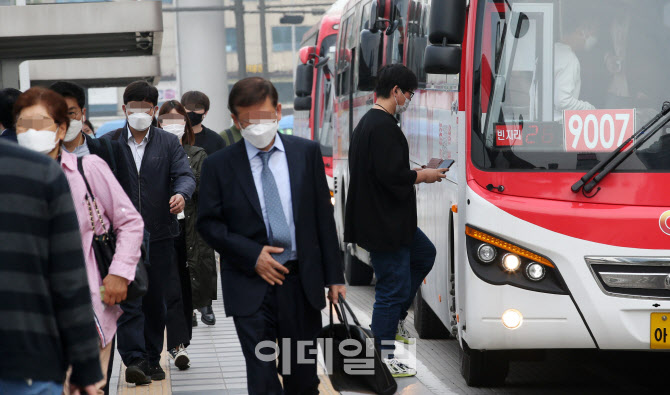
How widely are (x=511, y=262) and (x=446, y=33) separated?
1.31 meters

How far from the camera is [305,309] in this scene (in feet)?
16.3

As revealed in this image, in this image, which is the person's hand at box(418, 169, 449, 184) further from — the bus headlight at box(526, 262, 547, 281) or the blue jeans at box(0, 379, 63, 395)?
the blue jeans at box(0, 379, 63, 395)

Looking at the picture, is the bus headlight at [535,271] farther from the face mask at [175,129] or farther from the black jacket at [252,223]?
the face mask at [175,129]

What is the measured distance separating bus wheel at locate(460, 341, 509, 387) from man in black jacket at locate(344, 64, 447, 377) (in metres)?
0.52

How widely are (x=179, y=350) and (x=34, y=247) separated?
186 inches

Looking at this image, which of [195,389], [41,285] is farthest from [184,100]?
[41,285]

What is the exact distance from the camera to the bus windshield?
636 cm

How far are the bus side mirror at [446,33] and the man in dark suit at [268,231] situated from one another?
5.58 ft

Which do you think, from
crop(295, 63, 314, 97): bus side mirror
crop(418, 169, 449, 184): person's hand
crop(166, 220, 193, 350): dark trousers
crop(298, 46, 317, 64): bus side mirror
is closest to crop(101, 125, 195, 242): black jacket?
crop(166, 220, 193, 350): dark trousers

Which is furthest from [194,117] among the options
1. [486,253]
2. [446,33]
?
[486,253]

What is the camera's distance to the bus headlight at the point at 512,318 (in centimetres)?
625

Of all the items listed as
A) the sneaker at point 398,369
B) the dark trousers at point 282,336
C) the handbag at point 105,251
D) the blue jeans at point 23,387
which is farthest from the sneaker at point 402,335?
the blue jeans at point 23,387

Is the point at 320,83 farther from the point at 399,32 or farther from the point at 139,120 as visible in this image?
the point at 139,120

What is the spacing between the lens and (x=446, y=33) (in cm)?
640
